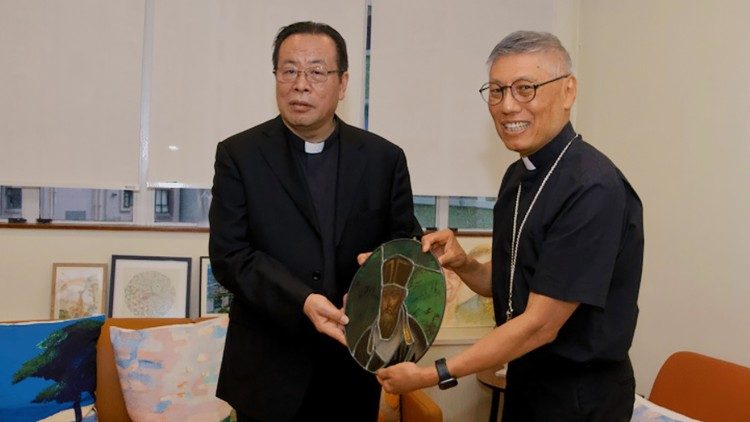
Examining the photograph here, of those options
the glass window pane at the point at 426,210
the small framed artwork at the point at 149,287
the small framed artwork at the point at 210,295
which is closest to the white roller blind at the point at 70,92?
the small framed artwork at the point at 149,287

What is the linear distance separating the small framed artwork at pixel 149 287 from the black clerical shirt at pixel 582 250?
191 cm

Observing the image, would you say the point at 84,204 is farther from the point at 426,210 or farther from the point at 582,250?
the point at 582,250

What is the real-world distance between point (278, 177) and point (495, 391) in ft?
6.40

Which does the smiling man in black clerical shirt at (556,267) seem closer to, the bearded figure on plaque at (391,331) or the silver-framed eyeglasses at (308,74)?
the bearded figure on plaque at (391,331)

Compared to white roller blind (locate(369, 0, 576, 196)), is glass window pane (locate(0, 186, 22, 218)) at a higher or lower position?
lower

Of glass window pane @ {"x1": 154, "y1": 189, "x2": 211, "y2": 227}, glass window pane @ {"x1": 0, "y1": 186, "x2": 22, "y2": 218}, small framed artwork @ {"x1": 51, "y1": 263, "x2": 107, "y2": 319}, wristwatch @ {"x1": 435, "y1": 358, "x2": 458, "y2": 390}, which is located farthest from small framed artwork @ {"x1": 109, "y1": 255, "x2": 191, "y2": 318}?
wristwatch @ {"x1": 435, "y1": 358, "x2": 458, "y2": 390}

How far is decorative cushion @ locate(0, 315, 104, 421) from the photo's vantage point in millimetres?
2684

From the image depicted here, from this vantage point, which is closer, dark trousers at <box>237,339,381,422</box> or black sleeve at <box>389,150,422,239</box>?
dark trousers at <box>237,339,381,422</box>

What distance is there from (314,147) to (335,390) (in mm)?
695

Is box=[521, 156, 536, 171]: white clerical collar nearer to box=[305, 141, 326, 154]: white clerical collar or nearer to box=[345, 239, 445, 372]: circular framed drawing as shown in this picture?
box=[345, 239, 445, 372]: circular framed drawing

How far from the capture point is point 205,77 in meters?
3.20

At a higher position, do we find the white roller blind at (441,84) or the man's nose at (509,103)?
the white roller blind at (441,84)

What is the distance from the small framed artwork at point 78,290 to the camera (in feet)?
10.0

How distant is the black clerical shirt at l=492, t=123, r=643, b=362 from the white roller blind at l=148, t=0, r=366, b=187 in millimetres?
1898
